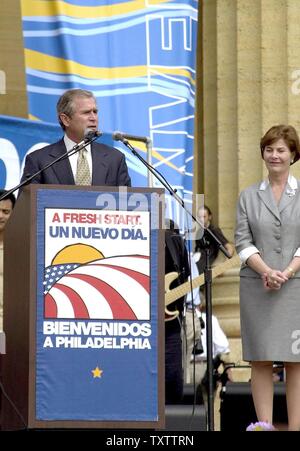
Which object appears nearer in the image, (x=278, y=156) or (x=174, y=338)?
(x=278, y=156)

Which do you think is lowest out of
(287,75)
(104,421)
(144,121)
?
(104,421)

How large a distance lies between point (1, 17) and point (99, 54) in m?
1.78

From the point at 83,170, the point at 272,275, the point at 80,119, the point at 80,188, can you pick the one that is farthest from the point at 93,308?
the point at 80,119

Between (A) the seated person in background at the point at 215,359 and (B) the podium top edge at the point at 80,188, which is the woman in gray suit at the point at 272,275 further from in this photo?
(A) the seated person in background at the point at 215,359

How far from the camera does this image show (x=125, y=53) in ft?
40.7

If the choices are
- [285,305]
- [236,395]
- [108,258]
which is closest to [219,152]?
[236,395]

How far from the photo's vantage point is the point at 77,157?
8.59 meters

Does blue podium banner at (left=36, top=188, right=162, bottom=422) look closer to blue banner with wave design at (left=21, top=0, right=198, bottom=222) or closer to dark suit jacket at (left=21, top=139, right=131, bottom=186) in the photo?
dark suit jacket at (left=21, top=139, right=131, bottom=186)

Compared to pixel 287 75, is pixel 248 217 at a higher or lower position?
lower

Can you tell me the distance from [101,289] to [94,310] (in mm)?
113

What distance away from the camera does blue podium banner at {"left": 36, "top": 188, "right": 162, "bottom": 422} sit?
759 cm

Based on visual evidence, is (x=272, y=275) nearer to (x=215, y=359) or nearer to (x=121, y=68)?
(x=215, y=359)

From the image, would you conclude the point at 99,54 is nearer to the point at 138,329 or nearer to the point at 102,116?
the point at 102,116

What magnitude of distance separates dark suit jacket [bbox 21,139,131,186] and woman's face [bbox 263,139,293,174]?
0.84 meters
